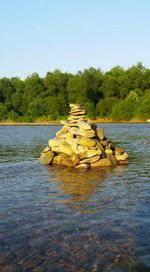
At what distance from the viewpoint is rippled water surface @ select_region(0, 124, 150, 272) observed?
1010cm

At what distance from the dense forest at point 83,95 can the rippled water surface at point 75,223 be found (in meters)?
113

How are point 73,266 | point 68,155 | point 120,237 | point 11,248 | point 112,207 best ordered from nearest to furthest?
point 73,266
point 11,248
point 120,237
point 112,207
point 68,155

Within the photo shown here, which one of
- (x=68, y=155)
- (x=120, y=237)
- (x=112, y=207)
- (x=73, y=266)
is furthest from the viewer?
(x=68, y=155)

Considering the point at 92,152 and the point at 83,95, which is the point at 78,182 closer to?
the point at 92,152

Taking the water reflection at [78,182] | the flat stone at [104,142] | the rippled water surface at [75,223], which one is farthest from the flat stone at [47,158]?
the rippled water surface at [75,223]

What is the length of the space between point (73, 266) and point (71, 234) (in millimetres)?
2384

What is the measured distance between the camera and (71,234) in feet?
39.7

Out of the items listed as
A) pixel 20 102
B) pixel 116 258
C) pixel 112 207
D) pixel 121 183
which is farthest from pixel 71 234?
pixel 20 102

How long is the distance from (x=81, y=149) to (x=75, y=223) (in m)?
14.8

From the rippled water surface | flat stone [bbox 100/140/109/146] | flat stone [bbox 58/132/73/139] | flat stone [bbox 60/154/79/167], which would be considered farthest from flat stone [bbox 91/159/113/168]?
the rippled water surface

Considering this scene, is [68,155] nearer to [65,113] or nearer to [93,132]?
[93,132]

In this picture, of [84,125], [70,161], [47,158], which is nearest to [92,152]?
[70,161]

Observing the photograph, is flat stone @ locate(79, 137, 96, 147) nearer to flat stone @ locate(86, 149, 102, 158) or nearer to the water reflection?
flat stone @ locate(86, 149, 102, 158)

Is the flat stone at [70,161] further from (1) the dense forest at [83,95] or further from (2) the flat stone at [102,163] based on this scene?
(1) the dense forest at [83,95]
